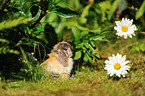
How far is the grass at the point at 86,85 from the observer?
5.65 feet

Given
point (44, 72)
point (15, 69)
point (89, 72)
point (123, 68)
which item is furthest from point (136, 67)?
point (15, 69)

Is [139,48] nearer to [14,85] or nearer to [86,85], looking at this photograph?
[86,85]

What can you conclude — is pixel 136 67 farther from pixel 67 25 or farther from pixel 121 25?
pixel 67 25

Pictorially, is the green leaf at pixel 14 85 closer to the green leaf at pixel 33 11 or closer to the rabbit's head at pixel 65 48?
the rabbit's head at pixel 65 48

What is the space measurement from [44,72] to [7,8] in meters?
0.99

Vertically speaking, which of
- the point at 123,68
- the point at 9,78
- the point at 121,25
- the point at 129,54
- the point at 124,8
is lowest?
the point at 9,78

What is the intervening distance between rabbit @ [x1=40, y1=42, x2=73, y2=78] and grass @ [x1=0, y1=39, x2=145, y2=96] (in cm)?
12

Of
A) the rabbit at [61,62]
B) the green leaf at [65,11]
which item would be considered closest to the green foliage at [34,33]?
the green leaf at [65,11]

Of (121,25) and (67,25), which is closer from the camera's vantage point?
(121,25)

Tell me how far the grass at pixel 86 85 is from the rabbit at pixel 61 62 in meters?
0.12

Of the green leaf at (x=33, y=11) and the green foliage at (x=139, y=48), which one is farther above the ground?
the green leaf at (x=33, y=11)

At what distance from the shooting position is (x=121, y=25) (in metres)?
2.31

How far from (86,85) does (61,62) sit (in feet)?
1.65

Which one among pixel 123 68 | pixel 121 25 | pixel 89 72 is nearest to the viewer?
pixel 123 68
